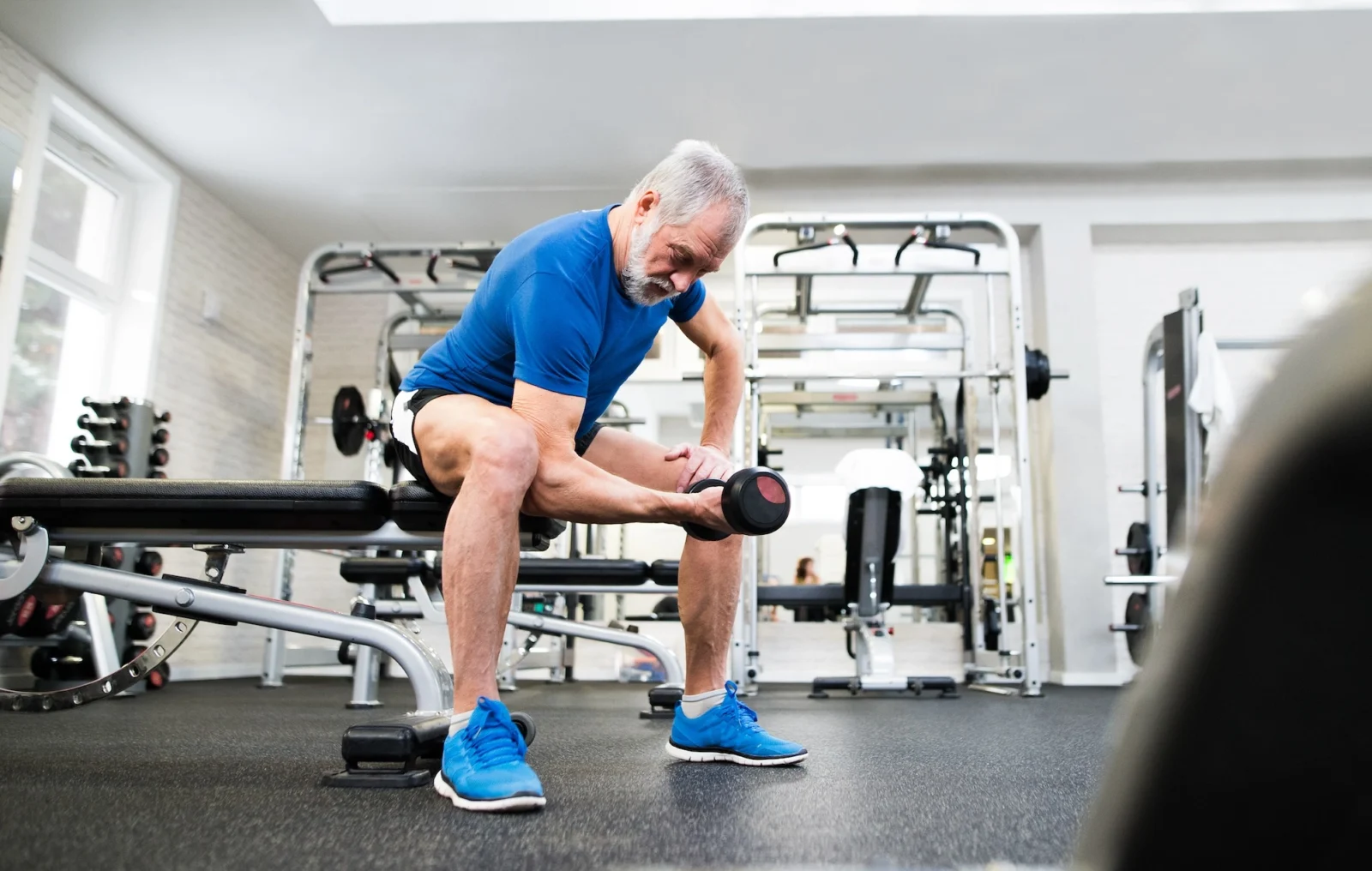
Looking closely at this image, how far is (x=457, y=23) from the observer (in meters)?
3.65

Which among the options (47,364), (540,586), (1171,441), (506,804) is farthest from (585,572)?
(47,364)

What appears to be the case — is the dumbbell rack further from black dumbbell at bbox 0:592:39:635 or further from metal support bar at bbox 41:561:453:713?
metal support bar at bbox 41:561:453:713

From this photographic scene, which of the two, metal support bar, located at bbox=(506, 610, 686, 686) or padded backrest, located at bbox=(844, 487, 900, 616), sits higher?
padded backrest, located at bbox=(844, 487, 900, 616)

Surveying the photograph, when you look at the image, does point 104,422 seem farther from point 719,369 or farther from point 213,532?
point 719,369

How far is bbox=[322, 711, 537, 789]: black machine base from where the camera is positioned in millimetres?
1293

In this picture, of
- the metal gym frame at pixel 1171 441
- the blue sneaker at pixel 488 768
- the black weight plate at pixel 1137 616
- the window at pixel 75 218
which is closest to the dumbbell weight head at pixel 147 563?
the window at pixel 75 218

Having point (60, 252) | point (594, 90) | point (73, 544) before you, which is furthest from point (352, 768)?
point (60, 252)

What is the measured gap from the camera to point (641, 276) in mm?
1402

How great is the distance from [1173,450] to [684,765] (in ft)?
9.35

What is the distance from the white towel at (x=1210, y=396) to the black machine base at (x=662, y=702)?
7.19ft

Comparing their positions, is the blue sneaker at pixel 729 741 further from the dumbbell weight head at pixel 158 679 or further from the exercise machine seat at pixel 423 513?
the dumbbell weight head at pixel 158 679

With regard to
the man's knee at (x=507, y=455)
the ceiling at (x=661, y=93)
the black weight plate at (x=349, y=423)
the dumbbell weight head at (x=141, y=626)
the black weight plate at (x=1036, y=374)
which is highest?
the ceiling at (x=661, y=93)

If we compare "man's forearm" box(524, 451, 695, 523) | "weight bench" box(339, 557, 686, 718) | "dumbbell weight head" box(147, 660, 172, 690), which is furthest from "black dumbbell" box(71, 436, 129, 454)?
"man's forearm" box(524, 451, 695, 523)

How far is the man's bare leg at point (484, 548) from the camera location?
1.26 metres
